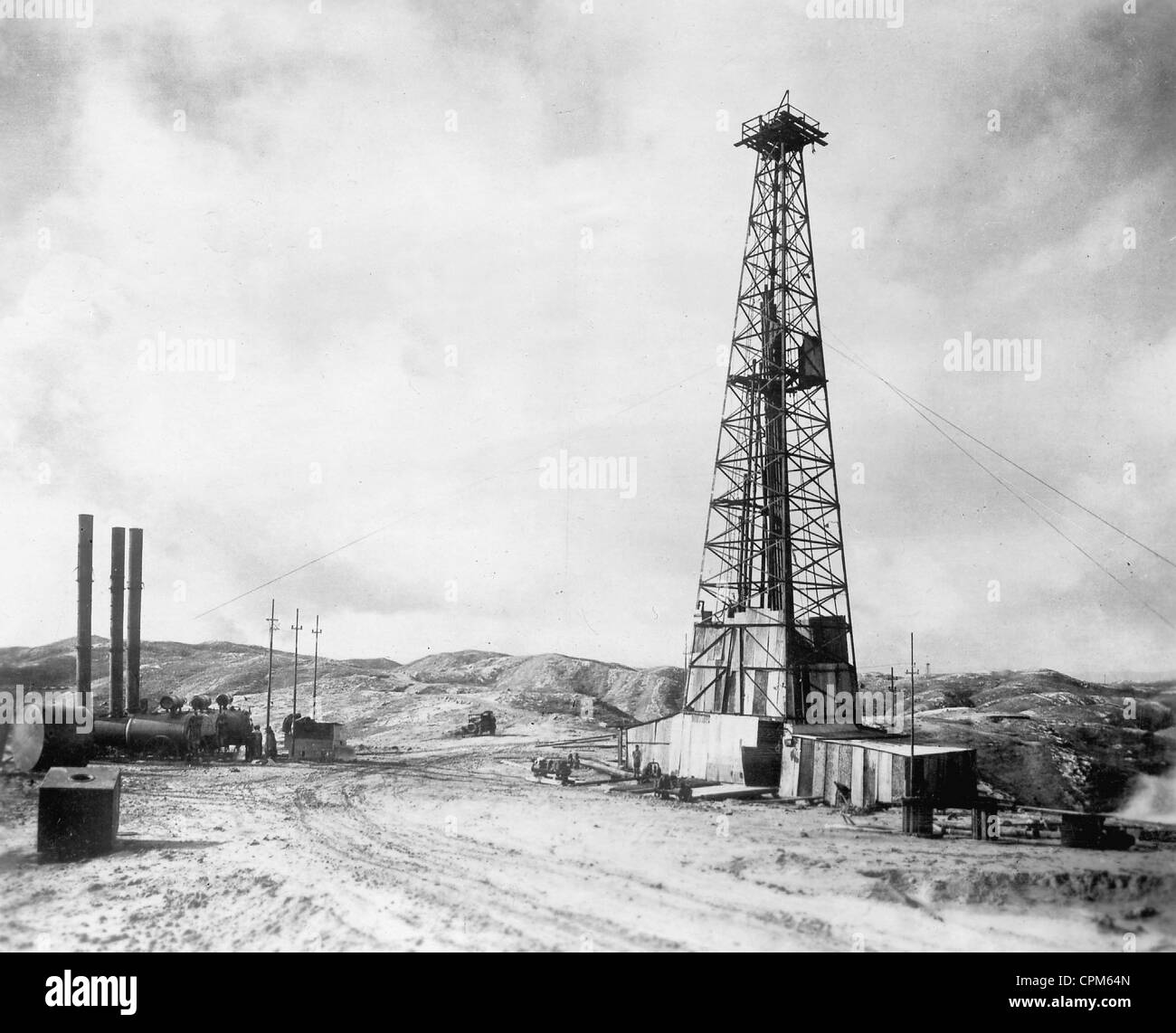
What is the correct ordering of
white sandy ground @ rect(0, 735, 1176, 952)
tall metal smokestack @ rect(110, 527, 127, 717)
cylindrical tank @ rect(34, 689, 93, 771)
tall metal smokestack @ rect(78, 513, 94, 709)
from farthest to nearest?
tall metal smokestack @ rect(110, 527, 127, 717) → tall metal smokestack @ rect(78, 513, 94, 709) → cylindrical tank @ rect(34, 689, 93, 771) → white sandy ground @ rect(0, 735, 1176, 952)

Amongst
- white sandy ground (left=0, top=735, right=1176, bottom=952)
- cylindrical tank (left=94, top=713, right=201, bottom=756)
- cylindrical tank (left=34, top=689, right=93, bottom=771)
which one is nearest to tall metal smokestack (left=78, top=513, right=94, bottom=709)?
cylindrical tank (left=94, top=713, right=201, bottom=756)

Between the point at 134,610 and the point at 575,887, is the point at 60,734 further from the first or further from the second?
the point at 575,887

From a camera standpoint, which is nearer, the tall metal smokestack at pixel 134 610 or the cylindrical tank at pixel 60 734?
the cylindrical tank at pixel 60 734

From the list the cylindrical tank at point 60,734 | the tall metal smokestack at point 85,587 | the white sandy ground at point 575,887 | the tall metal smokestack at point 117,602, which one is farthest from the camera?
the tall metal smokestack at point 117,602

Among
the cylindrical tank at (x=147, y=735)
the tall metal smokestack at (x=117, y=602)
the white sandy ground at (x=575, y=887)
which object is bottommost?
the cylindrical tank at (x=147, y=735)

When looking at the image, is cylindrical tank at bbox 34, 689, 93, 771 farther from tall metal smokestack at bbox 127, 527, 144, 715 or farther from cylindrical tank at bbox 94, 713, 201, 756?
tall metal smokestack at bbox 127, 527, 144, 715

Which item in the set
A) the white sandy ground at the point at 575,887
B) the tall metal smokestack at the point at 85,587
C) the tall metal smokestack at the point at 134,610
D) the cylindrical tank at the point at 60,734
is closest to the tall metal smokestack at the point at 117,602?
the tall metal smokestack at the point at 134,610

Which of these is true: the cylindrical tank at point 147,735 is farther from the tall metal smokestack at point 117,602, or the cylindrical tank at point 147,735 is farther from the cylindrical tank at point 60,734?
the cylindrical tank at point 60,734
